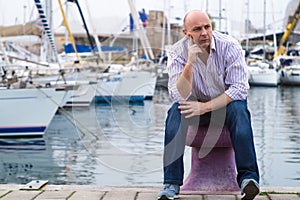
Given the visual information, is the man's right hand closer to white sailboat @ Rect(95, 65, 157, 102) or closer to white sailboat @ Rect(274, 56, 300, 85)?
white sailboat @ Rect(95, 65, 157, 102)

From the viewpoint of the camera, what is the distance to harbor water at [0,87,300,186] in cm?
736

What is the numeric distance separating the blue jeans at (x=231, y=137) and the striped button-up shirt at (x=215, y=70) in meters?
0.12

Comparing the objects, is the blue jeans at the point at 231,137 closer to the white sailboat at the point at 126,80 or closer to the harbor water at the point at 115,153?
the harbor water at the point at 115,153

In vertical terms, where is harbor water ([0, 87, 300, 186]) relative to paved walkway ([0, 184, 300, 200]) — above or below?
below

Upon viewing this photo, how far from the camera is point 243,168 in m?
3.51

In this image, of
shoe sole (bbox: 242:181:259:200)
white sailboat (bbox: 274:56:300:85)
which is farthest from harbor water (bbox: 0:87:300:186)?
white sailboat (bbox: 274:56:300:85)

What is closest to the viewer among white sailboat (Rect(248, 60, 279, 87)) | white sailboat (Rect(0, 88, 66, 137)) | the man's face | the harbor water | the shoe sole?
the shoe sole

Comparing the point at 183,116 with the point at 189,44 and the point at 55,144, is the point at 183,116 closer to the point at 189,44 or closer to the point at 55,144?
the point at 189,44

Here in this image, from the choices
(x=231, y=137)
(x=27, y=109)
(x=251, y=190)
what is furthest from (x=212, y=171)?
(x=27, y=109)

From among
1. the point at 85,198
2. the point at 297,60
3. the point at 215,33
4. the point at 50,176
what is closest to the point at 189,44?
the point at 215,33

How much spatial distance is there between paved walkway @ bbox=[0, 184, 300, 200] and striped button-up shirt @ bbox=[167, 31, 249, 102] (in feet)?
1.99

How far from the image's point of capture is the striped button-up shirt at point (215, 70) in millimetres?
3668

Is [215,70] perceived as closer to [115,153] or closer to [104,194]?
[104,194]

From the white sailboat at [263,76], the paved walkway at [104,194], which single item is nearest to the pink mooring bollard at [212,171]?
the paved walkway at [104,194]
